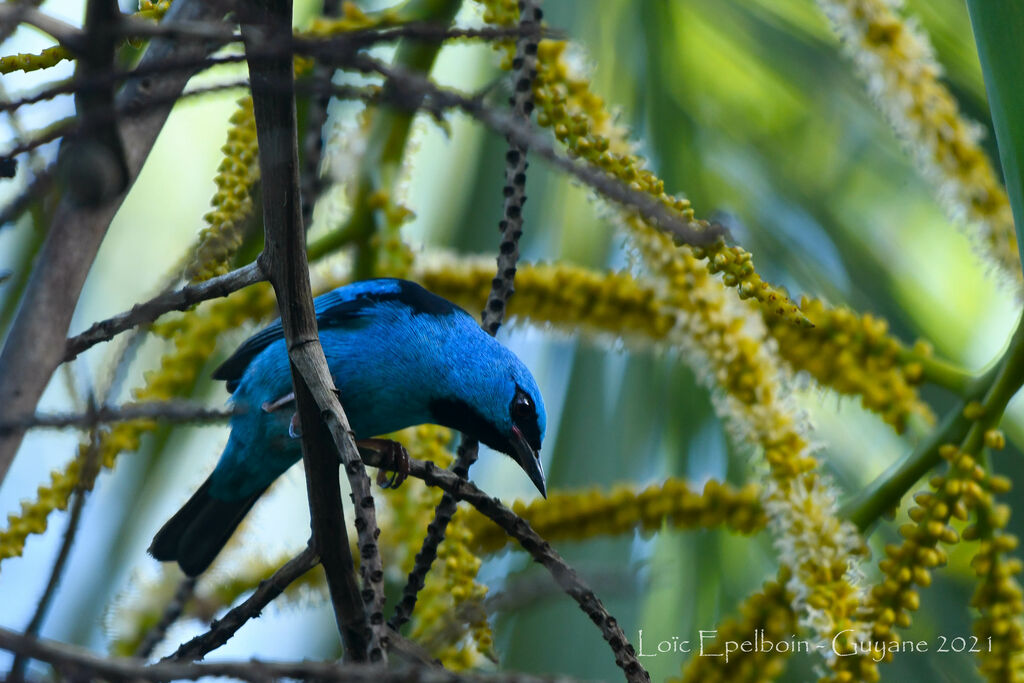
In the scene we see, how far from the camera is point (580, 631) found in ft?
11.2

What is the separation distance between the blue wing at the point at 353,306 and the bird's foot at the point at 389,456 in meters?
0.42

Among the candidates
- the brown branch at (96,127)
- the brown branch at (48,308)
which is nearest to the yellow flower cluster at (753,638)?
the brown branch at (48,308)

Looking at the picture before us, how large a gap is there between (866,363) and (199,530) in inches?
83.1

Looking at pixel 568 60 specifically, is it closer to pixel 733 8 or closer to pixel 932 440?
pixel 932 440

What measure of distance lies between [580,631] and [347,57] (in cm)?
258

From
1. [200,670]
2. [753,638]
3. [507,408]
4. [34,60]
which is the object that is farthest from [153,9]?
[753,638]

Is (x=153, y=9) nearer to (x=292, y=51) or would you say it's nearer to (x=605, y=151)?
(x=605, y=151)

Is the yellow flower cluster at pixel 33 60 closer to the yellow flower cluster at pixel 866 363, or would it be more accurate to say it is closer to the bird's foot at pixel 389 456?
the bird's foot at pixel 389 456

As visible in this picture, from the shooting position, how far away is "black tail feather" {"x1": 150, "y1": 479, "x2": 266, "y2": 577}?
329 cm

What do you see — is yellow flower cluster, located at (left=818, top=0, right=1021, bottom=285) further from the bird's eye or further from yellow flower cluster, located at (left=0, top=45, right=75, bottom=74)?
yellow flower cluster, located at (left=0, top=45, right=75, bottom=74)

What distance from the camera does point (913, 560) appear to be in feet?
6.95

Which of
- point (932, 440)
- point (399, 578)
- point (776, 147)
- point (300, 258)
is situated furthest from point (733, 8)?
point (300, 258)

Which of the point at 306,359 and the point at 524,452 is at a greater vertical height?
the point at 524,452

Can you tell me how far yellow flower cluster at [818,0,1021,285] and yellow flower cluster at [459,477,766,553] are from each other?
845mm
